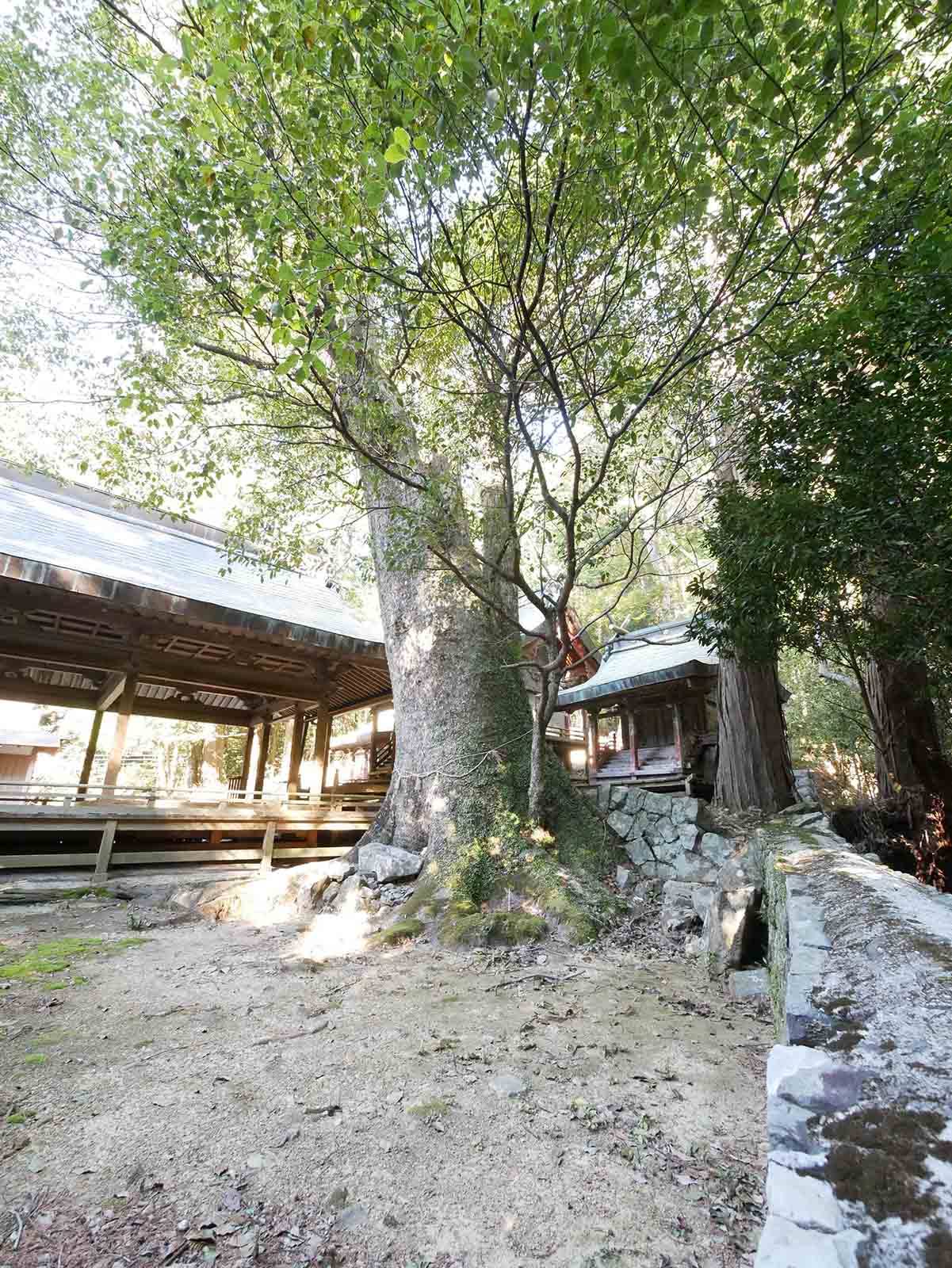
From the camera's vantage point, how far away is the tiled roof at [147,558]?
7926 mm

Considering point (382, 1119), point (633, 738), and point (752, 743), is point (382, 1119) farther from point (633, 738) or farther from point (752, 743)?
point (633, 738)

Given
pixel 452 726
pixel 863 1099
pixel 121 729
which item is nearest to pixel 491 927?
pixel 452 726

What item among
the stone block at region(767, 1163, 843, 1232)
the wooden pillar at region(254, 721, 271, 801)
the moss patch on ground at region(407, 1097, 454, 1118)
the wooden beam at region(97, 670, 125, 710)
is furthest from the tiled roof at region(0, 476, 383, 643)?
the stone block at region(767, 1163, 843, 1232)

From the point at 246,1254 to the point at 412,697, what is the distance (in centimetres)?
516

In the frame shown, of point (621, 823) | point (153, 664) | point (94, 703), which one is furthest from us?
point (94, 703)

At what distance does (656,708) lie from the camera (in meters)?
14.6

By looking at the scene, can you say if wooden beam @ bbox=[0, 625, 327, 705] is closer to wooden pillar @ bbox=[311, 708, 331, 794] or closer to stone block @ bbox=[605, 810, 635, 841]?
wooden pillar @ bbox=[311, 708, 331, 794]

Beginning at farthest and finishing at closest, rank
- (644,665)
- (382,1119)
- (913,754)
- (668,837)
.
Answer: (644,665), (913,754), (668,837), (382,1119)

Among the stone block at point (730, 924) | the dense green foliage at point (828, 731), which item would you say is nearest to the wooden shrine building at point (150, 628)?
the stone block at point (730, 924)

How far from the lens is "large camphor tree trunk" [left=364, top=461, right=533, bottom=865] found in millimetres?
5832

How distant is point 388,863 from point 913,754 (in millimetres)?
6506

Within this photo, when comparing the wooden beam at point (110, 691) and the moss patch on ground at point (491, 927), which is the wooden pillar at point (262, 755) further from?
the moss patch on ground at point (491, 927)

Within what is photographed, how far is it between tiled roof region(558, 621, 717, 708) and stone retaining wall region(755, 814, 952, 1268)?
28.7 ft

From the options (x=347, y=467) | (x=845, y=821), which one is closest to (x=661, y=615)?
(x=845, y=821)
